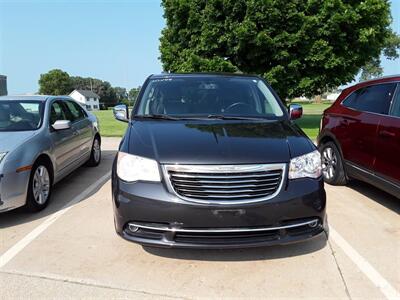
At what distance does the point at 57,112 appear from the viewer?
5.75 metres

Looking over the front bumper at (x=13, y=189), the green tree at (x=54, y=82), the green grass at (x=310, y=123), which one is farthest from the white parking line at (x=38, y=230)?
the green tree at (x=54, y=82)

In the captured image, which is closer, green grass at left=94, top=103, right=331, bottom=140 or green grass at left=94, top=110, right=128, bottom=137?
green grass at left=94, top=103, right=331, bottom=140

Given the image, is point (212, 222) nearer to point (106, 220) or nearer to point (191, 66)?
point (106, 220)

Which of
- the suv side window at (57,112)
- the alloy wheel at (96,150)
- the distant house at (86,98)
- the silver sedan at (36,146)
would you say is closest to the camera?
the silver sedan at (36,146)

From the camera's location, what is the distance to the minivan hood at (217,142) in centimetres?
299

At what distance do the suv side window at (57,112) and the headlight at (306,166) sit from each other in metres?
3.73

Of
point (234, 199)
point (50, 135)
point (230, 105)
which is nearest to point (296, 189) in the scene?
point (234, 199)

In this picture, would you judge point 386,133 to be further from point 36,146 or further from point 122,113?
point 36,146

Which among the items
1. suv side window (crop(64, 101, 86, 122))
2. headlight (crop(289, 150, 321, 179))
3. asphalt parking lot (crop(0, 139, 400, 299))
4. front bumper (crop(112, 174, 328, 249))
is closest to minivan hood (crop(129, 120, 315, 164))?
headlight (crop(289, 150, 321, 179))

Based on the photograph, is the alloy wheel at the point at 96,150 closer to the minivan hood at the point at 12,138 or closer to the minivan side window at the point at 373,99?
the minivan hood at the point at 12,138

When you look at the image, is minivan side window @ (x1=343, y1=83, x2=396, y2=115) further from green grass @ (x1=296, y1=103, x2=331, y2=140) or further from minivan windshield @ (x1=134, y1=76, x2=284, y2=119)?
green grass @ (x1=296, y1=103, x2=331, y2=140)

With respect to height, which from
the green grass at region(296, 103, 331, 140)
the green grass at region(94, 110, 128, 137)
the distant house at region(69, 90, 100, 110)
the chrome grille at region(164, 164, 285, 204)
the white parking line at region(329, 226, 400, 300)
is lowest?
the distant house at region(69, 90, 100, 110)

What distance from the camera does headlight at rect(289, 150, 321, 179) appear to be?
10.0 ft

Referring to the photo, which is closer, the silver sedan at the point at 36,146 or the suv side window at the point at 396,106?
the silver sedan at the point at 36,146
